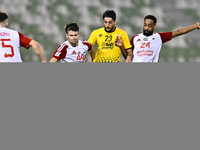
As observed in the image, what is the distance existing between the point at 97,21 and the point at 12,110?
5843 mm

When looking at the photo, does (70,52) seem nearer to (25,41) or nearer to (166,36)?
(25,41)

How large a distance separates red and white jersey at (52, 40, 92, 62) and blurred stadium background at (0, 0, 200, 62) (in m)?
3.74

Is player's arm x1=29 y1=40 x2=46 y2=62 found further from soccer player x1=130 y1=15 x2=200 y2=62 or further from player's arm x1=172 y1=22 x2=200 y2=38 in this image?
player's arm x1=172 y1=22 x2=200 y2=38

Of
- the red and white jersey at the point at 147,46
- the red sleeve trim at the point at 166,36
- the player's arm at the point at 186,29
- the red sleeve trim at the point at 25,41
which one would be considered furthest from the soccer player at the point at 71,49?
the player's arm at the point at 186,29

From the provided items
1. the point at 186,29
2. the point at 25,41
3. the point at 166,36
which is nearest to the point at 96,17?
the point at 166,36

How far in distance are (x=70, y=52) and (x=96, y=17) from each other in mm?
4415

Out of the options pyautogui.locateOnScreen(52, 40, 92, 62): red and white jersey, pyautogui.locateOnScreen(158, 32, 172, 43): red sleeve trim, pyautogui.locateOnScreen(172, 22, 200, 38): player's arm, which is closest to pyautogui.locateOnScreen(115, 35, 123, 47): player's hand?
pyautogui.locateOnScreen(52, 40, 92, 62): red and white jersey

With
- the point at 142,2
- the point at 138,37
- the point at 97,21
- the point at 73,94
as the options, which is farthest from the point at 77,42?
the point at 142,2

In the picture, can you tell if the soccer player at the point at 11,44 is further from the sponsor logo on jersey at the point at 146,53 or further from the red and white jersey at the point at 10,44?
the sponsor logo on jersey at the point at 146,53

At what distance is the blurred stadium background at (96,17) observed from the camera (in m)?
8.05

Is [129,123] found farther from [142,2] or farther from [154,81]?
[142,2]

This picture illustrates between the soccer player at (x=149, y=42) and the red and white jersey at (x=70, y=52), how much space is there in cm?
64

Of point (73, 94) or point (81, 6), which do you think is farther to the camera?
point (81, 6)

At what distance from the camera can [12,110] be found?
8.95 ft
